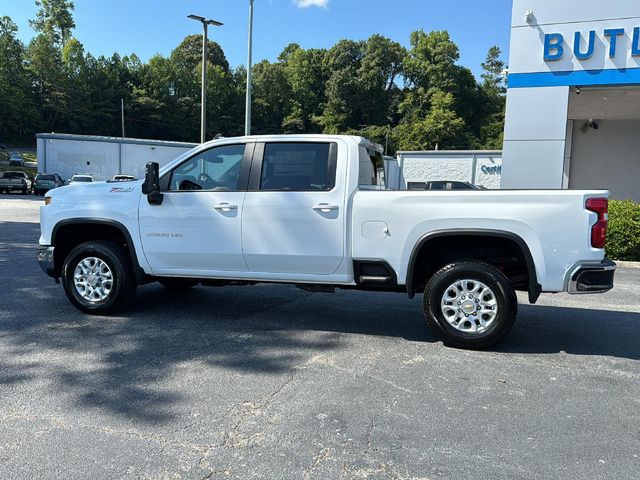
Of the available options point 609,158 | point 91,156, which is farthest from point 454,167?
point 91,156

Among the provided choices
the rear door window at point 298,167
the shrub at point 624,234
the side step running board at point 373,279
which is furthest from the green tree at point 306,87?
the side step running board at point 373,279

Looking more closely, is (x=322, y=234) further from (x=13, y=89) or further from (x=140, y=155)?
(x=13, y=89)

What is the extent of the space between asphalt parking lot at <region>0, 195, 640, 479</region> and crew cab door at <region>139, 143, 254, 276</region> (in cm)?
71

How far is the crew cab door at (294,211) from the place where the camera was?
5.26 metres

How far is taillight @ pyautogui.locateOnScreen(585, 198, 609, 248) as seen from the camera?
183 inches

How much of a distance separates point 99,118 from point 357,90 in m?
41.3

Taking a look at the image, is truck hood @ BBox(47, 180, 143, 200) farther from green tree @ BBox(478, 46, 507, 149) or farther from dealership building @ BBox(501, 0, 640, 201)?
green tree @ BBox(478, 46, 507, 149)

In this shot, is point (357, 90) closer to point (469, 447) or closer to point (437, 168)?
point (437, 168)

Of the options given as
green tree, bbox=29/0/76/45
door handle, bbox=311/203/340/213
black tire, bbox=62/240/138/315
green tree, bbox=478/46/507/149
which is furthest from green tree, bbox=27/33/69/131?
door handle, bbox=311/203/340/213

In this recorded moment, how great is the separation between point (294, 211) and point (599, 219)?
2805 millimetres

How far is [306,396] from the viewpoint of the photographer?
3951 mm

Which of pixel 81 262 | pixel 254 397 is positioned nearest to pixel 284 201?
pixel 254 397

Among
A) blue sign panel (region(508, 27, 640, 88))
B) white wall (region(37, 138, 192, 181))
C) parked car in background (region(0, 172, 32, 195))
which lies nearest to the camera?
blue sign panel (region(508, 27, 640, 88))

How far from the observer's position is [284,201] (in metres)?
5.37
